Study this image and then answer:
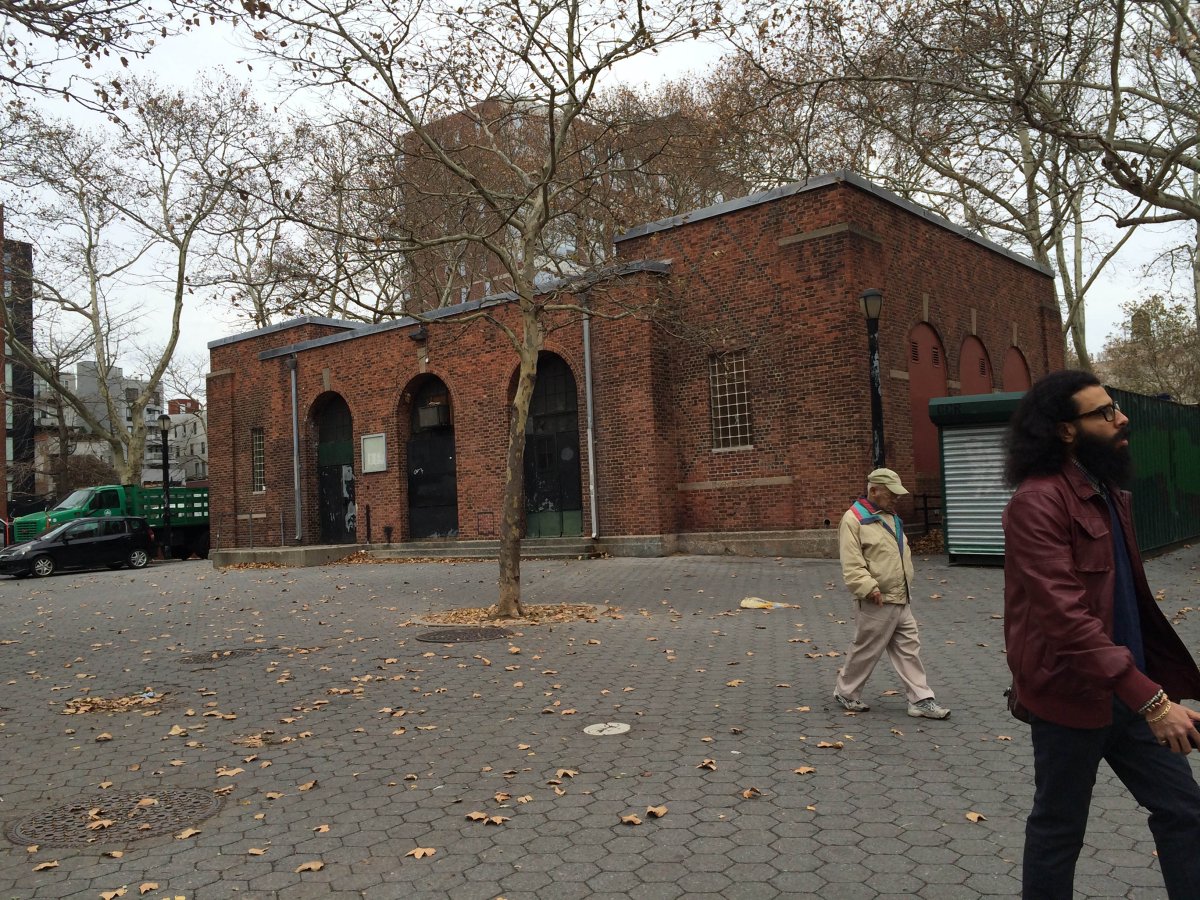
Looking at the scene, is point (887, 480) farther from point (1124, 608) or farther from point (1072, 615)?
point (1072, 615)

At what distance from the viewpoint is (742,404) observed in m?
19.2

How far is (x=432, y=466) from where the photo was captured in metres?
24.2

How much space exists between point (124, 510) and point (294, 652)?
80.0ft

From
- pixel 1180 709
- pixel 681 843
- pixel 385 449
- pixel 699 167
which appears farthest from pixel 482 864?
pixel 699 167

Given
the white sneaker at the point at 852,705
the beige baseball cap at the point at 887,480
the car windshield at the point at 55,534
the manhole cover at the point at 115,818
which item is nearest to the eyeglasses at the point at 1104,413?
the beige baseball cap at the point at 887,480

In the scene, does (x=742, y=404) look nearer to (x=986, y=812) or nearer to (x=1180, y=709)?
(x=986, y=812)

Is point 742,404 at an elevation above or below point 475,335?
below

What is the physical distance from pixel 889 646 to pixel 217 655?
23.5 feet

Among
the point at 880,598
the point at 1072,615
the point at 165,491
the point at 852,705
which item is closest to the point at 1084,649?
the point at 1072,615

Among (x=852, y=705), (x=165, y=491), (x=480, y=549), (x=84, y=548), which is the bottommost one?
(x=852, y=705)

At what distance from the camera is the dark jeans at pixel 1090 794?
107 inches

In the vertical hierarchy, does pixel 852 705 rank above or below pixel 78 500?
below

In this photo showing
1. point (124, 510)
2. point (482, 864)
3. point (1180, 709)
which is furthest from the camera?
point (124, 510)

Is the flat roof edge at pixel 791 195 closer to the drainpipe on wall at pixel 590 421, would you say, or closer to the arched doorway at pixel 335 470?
the drainpipe on wall at pixel 590 421
